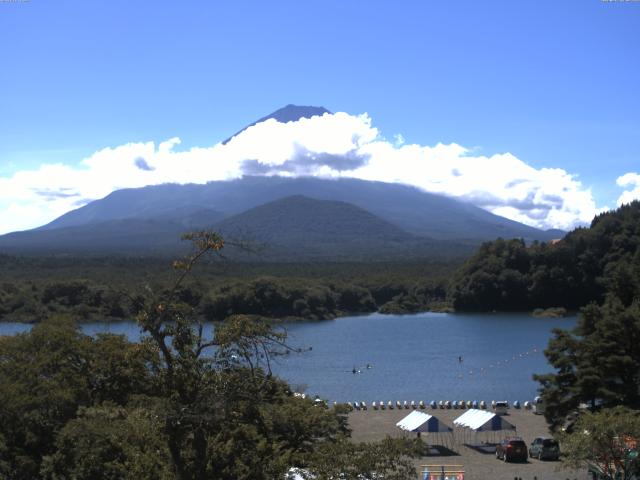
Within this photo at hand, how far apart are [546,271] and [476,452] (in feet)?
161

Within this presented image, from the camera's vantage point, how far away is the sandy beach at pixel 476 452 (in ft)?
53.5

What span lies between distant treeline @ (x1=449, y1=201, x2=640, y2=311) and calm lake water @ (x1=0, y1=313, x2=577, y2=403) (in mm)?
3499

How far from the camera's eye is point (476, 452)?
19.8 metres

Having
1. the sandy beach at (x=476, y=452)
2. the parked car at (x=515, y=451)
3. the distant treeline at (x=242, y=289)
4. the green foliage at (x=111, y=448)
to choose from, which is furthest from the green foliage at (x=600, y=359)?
the distant treeline at (x=242, y=289)

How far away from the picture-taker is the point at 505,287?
67.5m

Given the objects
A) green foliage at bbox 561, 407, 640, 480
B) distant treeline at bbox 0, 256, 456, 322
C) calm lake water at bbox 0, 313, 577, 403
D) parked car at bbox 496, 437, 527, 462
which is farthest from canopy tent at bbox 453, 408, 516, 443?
distant treeline at bbox 0, 256, 456, 322

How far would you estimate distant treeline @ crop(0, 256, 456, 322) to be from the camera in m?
61.0

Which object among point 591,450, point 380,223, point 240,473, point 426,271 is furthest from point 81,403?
point 380,223

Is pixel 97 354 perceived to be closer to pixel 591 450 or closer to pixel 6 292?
pixel 591 450

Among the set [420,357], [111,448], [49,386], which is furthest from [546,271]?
[111,448]

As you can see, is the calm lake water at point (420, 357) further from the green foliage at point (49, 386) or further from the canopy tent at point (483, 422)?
the green foliage at point (49, 386)

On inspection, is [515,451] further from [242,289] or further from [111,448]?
[242,289]

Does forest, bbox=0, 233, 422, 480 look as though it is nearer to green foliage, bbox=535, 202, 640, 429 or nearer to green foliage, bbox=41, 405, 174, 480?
green foliage, bbox=41, 405, 174, 480

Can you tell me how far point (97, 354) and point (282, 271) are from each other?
75.7 m
